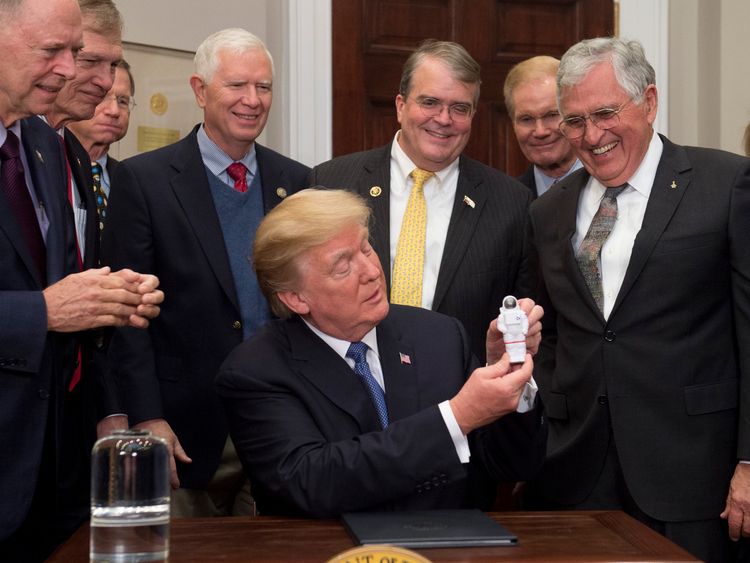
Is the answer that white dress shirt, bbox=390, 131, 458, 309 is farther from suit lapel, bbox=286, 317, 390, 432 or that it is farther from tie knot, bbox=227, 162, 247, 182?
suit lapel, bbox=286, 317, 390, 432

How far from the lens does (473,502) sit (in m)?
2.91

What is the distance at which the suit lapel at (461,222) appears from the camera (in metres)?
3.65

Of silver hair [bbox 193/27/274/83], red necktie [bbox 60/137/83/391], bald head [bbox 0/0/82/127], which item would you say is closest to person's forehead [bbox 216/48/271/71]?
silver hair [bbox 193/27/274/83]

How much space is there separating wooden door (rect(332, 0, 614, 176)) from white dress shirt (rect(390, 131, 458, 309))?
1.55 m

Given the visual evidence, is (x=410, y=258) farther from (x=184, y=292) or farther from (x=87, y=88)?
(x=87, y=88)

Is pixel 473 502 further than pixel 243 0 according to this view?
No

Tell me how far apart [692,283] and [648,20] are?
3094 millimetres

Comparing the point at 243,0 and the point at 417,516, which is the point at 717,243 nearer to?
the point at 417,516

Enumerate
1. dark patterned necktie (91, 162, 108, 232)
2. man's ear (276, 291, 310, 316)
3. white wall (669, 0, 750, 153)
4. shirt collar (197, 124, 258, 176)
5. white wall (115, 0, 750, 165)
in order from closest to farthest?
man's ear (276, 291, 310, 316) < shirt collar (197, 124, 258, 176) < dark patterned necktie (91, 162, 108, 232) < white wall (115, 0, 750, 165) < white wall (669, 0, 750, 153)

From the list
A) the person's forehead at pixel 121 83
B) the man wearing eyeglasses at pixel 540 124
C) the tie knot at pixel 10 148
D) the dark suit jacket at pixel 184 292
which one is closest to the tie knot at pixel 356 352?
the dark suit jacket at pixel 184 292

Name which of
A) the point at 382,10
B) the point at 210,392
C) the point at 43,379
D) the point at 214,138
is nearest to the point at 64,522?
the point at 43,379

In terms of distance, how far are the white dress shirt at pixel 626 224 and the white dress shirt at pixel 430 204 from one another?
630 millimetres

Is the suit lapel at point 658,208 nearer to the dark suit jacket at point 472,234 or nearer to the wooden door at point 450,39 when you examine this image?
the dark suit jacket at point 472,234

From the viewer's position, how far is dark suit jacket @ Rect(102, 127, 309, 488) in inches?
139
